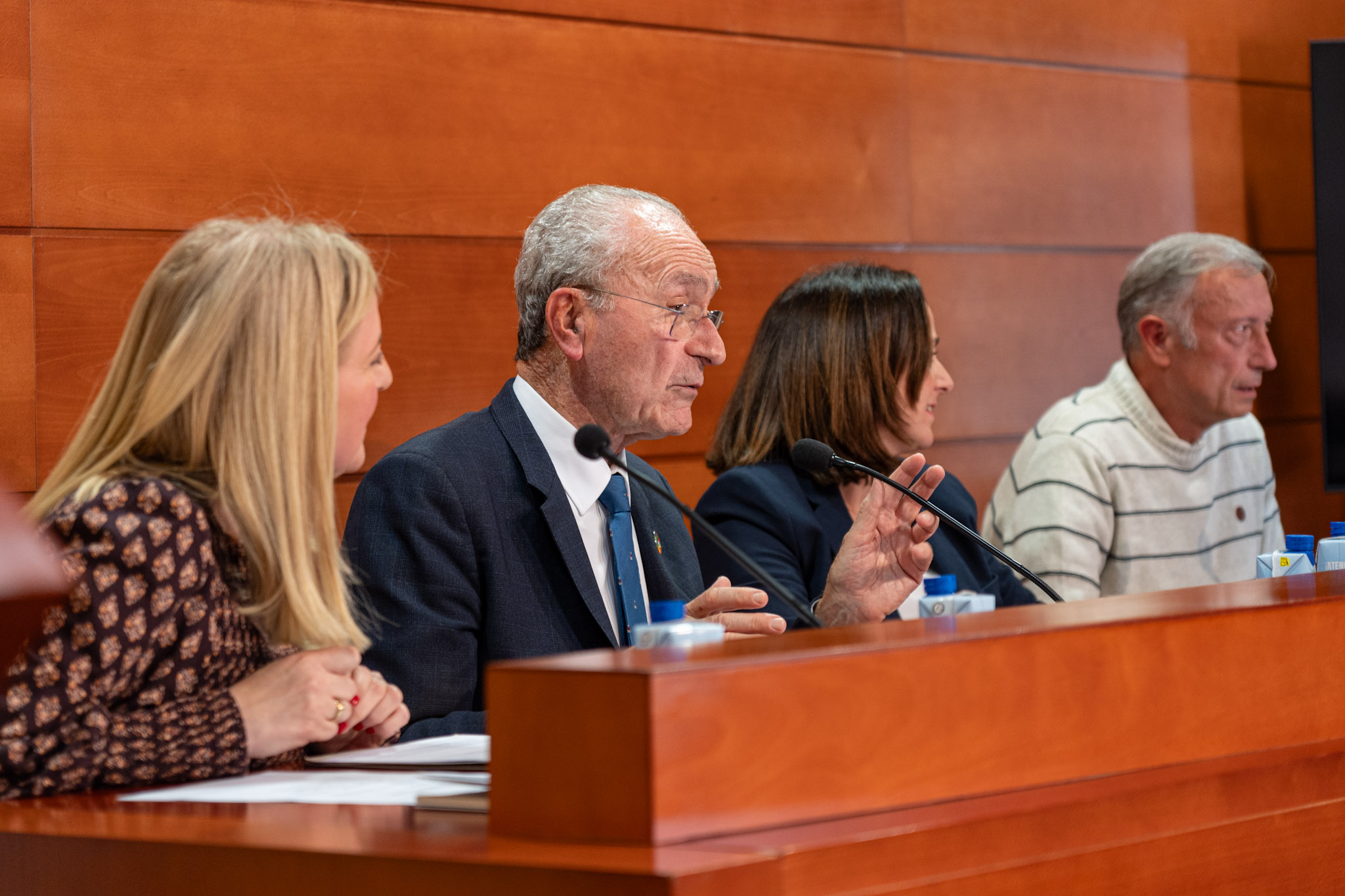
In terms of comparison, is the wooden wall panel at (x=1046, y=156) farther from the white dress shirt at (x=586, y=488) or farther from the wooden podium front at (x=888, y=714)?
the wooden podium front at (x=888, y=714)

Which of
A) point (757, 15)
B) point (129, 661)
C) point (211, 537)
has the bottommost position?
point (129, 661)

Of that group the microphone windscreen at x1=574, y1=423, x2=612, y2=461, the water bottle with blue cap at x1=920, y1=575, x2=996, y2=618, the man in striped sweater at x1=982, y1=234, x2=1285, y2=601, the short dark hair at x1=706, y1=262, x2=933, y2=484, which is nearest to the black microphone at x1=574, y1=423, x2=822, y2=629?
the microphone windscreen at x1=574, y1=423, x2=612, y2=461

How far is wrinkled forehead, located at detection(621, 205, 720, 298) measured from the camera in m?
2.44

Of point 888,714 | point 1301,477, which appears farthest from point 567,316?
point 1301,477

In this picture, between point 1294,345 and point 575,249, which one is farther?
point 1294,345

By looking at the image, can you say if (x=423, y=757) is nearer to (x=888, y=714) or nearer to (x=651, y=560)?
(x=888, y=714)

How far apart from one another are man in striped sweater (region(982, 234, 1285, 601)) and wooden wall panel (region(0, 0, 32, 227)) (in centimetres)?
220

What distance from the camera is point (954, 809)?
3.77 ft

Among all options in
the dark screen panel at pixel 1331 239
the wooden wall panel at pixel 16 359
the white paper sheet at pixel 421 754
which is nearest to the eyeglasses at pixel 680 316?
the white paper sheet at pixel 421 754

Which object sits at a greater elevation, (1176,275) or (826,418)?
(1176,275)

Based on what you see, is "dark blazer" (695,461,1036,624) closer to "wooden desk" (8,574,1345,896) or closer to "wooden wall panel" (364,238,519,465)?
"wooden wall panel" (364,238,519,465)

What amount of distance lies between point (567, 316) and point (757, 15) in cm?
160

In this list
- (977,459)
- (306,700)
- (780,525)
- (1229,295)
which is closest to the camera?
(306,700)

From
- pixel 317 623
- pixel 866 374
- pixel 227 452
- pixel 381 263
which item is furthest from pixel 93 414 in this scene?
pixel 866 374
